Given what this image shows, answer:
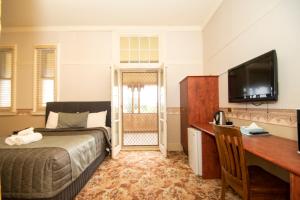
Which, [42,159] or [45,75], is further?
[45,75]

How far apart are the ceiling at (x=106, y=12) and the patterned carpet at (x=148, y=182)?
2.96 m

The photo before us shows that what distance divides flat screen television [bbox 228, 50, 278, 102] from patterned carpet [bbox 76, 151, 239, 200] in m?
1.21

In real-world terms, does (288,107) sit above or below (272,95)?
below

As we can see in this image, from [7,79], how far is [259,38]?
5.22 meters

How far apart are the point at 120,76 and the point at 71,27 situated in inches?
64.0

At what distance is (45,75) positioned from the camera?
4.51 metres

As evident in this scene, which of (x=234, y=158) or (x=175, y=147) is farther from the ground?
(x=234, y=158)

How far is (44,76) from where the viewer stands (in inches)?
177

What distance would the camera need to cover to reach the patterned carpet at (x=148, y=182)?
2.27 m

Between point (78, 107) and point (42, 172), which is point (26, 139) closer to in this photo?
point (42, 172)

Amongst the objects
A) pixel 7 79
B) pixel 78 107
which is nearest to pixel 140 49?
pixel 78 107

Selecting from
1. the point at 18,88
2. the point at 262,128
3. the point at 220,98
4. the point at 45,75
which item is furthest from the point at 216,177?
the point at 18,88

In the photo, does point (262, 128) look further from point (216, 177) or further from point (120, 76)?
point (120, 76)

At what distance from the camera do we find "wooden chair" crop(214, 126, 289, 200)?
4.82 ft
